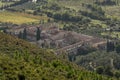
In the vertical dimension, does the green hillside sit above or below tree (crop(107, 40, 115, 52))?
above

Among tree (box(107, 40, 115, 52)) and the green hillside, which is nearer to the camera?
the green hillside

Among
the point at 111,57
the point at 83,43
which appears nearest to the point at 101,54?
the point at 111,57

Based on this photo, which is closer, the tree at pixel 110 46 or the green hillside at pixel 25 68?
the green hillside at pixel 25 68

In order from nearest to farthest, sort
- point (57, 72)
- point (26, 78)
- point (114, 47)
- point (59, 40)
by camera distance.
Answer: point (26, 78) → point (57, 72) → point (114, 47) → point (59, 40)

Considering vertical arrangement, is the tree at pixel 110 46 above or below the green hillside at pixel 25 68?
below

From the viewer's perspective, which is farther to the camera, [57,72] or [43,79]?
[57,72]

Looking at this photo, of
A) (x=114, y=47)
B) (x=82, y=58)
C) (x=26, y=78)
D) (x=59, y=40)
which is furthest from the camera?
(x=59, y=40)

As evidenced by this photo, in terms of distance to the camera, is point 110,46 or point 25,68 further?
point 110,46

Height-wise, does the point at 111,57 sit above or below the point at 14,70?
below

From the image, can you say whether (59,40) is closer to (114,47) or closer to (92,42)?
(92,42)

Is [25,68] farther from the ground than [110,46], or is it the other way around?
[25,68]
